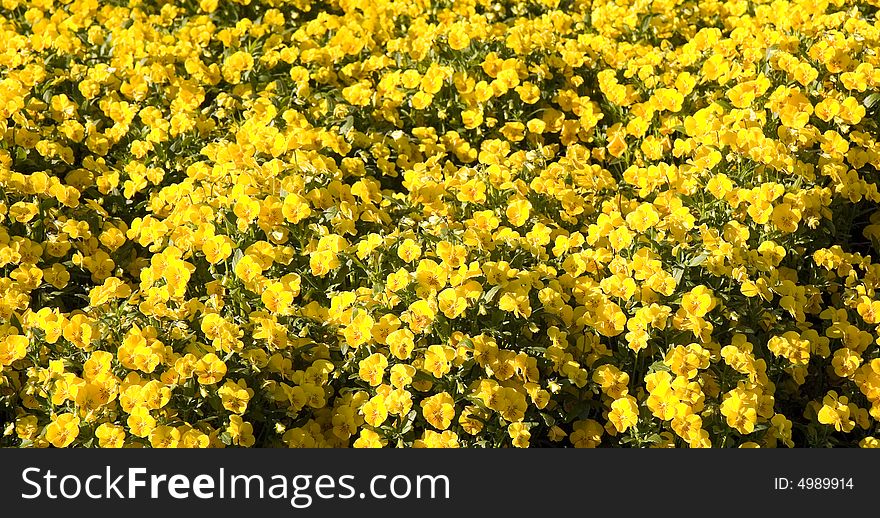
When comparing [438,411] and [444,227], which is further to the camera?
[444,227]

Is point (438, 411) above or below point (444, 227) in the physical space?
below

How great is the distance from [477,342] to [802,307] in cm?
95

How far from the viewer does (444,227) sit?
3.23 meters

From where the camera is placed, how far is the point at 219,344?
2859 millimetres

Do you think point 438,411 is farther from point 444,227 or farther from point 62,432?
point 62,432

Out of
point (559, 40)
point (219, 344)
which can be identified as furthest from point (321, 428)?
point (559, 40)

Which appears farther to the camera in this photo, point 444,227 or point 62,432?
point 444,227

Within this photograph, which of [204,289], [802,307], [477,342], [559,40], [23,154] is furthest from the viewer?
[559,40]

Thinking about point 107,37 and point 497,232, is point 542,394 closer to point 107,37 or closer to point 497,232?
point 497,232

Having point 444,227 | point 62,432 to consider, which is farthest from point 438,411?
point 62,432

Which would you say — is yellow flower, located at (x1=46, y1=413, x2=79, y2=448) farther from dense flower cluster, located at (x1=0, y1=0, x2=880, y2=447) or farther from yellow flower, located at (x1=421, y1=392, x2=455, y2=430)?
yellow flower, located at (x1=421, y1=392, x2=455, y2=430)

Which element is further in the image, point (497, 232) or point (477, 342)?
point (497, 232)

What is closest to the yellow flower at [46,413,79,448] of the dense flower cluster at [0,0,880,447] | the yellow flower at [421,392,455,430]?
the dense flower cluster at [0,0,880,447]

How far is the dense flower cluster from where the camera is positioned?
9.30 ft
